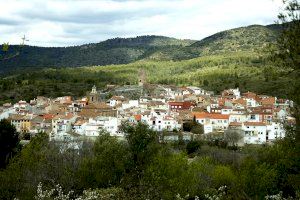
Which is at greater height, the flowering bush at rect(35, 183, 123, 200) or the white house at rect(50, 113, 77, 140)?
the flowering bush at rect(35, 183, 123, 200)

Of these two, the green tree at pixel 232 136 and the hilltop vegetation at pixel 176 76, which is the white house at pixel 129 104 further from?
the green tree at pixel 232 136

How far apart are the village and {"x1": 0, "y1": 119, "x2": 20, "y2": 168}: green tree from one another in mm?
13100

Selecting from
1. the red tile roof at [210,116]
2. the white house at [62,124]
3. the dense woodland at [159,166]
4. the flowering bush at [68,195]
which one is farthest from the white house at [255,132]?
the flowering bush at [68,195]

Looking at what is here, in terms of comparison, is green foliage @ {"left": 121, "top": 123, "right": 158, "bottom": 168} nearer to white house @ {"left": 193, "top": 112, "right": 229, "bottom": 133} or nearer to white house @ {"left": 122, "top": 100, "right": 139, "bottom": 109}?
white house @ {"left": 193, "top": 112, "right": 229, "bottom": 133}

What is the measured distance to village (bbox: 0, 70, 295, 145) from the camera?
5669cm

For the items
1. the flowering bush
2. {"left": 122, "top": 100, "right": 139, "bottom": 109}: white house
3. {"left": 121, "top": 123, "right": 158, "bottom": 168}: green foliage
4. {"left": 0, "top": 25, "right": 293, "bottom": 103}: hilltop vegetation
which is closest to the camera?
the flowering bush

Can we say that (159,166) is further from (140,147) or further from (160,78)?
(160,78)

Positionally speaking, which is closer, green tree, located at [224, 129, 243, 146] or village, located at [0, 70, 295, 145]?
green tree, located at [224, 129, 243, 146]

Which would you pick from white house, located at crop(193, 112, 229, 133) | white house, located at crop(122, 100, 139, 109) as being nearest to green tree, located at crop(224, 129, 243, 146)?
white house, located at crop(193, 112, 229, 133)

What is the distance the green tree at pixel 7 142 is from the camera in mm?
32713

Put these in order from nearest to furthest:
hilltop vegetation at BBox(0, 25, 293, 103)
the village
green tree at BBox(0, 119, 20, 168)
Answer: green tree at BBox(0, 119, 20, 168) < the village < hilltop vegetation at BBox(0, 25, 293, 103)

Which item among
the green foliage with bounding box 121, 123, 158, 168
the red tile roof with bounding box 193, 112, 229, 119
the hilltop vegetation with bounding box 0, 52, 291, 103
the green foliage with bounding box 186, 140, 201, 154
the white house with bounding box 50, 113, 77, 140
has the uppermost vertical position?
the hilltop vegetation with bounding box 0, 52, 291, 103

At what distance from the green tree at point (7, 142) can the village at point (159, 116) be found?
1310cm

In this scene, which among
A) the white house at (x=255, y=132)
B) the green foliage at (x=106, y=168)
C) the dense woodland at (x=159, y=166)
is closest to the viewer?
the dense woodland at (x=159, y=166)
